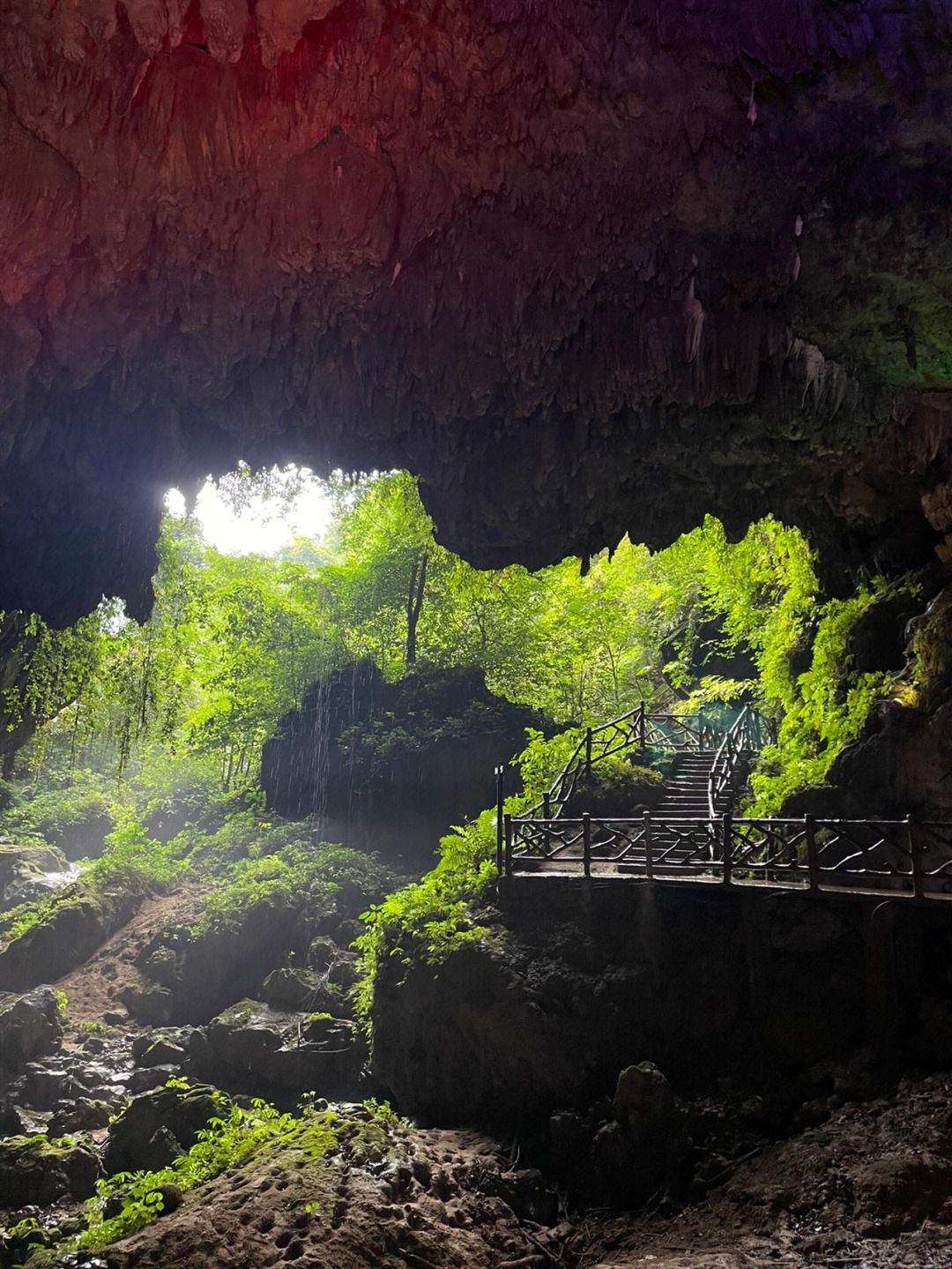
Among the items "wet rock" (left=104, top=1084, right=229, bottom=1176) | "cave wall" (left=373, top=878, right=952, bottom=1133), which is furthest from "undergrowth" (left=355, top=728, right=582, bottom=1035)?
"wet rock" (left=104, top=1084, right=229, bottom=1176)

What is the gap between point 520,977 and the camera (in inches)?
422

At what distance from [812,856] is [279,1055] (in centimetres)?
947

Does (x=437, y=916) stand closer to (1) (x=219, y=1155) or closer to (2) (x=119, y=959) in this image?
(1) (x=219, y=1155)

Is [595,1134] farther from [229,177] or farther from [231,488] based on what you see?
[231,488]

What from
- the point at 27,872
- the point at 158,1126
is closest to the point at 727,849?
the point at 158,1126

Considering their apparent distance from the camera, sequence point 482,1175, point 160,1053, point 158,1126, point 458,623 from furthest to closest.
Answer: point 458,623 < point 160,1053 < point 158,1126 < point 482,1175

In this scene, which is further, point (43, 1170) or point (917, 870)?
point (43, 1170)

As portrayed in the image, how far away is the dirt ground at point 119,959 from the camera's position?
1792cm

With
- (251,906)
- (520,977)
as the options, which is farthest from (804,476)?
(251,906)

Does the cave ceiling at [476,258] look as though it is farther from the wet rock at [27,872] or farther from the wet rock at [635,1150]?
the wet rock at [27,872]

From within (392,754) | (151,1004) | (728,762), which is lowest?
(151,1004)

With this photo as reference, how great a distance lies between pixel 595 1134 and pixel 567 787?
6830 millimetres

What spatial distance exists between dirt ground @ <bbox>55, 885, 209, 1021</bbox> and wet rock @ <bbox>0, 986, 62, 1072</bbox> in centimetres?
175

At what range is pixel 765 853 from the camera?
38.6ft
